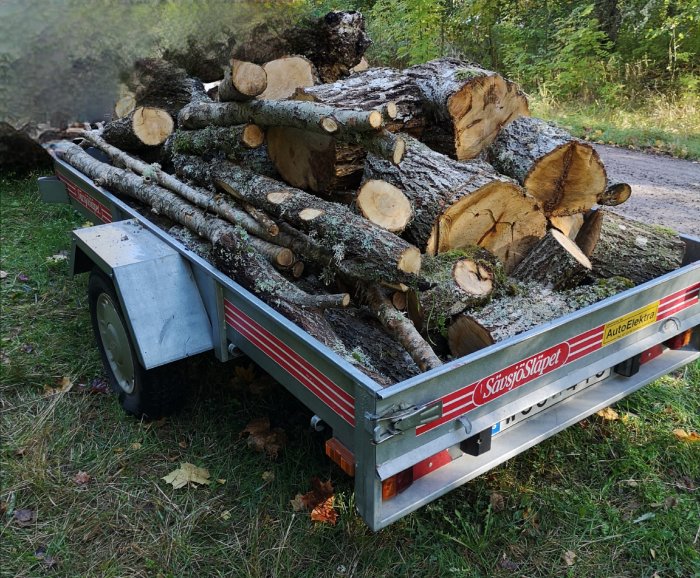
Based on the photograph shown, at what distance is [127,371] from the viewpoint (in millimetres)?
3332

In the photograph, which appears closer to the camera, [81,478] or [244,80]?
[81,478]

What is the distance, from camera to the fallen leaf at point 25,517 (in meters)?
2.76

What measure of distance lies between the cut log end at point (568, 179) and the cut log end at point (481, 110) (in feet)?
1.56

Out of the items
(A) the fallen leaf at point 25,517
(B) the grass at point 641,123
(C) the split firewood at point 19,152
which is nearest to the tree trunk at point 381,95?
(A) the fallen leaf at point 25,517

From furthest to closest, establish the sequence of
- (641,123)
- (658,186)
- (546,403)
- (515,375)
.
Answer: (641,123), (658,186), (546,403), (515,375)

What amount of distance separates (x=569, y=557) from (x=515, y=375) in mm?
925

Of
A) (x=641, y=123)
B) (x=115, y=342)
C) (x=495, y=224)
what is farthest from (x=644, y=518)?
(x=641, y=123)

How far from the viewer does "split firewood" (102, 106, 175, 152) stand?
15.8 feet

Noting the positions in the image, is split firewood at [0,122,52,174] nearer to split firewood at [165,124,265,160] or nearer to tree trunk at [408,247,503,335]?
split firewood at [165,124,265,160]

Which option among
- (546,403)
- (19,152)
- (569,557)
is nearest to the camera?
(569,557)

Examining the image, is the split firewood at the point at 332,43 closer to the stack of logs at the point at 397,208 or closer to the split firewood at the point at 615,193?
the stack of logs at the point at 397,208

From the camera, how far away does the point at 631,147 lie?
9680 millimetres

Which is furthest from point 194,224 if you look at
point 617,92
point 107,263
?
point 617,92

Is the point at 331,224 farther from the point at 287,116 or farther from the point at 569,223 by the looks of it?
the point at 569,223
